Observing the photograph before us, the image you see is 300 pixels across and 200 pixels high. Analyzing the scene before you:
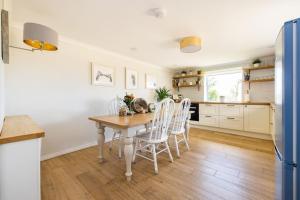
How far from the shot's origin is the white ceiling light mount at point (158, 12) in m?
1.65

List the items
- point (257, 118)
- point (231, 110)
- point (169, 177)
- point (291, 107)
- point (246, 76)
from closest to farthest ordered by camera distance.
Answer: point (291, 107), point (169, 177), point (257, 118), point (231, 110), point (246, 76)

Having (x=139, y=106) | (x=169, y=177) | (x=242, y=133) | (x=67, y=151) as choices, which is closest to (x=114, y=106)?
(x=139, y=106)

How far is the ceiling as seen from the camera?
1.56 m

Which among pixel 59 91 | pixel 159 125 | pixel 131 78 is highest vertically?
pixel 131 78

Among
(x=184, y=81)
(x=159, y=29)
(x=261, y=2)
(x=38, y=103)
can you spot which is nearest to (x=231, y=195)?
(x=261, y=2)

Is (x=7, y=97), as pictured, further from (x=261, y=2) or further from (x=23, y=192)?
(x=261, y=2)

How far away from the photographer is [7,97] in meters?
1.94

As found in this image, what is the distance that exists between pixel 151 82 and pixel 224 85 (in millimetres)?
2347

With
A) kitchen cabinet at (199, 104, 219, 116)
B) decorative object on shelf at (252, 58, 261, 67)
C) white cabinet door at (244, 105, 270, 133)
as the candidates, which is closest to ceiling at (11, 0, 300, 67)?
decorative object on shelf at (252, 58, 261, 67)

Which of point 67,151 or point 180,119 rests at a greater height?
point 180,119

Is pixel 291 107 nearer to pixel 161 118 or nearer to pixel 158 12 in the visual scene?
pixel 161 118

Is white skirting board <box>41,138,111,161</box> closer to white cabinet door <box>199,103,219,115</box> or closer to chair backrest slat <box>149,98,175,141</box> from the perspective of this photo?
chair backrest slat <box>149,98,175,141</box>

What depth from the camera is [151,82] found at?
14.3ft

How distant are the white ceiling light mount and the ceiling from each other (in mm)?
47
